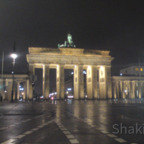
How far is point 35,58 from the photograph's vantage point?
267ft

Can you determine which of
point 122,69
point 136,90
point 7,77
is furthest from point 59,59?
point 122,69

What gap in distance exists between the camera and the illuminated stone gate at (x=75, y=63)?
81688 millimetres

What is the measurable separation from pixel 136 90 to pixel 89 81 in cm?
3424

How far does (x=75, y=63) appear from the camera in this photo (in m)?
84.2

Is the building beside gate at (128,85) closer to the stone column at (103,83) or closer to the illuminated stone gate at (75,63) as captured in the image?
the stone column at (103,83)

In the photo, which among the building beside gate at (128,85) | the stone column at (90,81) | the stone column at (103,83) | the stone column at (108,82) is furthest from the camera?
the building beside gate at (128,85)

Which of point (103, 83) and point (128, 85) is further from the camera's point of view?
point (128, 85)

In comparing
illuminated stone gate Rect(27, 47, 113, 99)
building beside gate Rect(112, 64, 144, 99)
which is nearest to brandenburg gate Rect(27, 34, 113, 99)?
illuminated stone gate Rect(27, 47, 113, 99)

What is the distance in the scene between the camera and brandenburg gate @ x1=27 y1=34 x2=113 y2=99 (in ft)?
268

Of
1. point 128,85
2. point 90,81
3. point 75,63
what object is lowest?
point 128,85

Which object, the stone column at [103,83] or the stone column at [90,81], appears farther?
the stone column at [103,83]

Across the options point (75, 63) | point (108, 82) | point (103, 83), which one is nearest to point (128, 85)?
point (108, 82)

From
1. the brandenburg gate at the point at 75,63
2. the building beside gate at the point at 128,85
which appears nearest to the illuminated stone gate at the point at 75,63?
the brandenburg gate at the point at 75,63

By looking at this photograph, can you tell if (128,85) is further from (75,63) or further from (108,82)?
(75,63)
